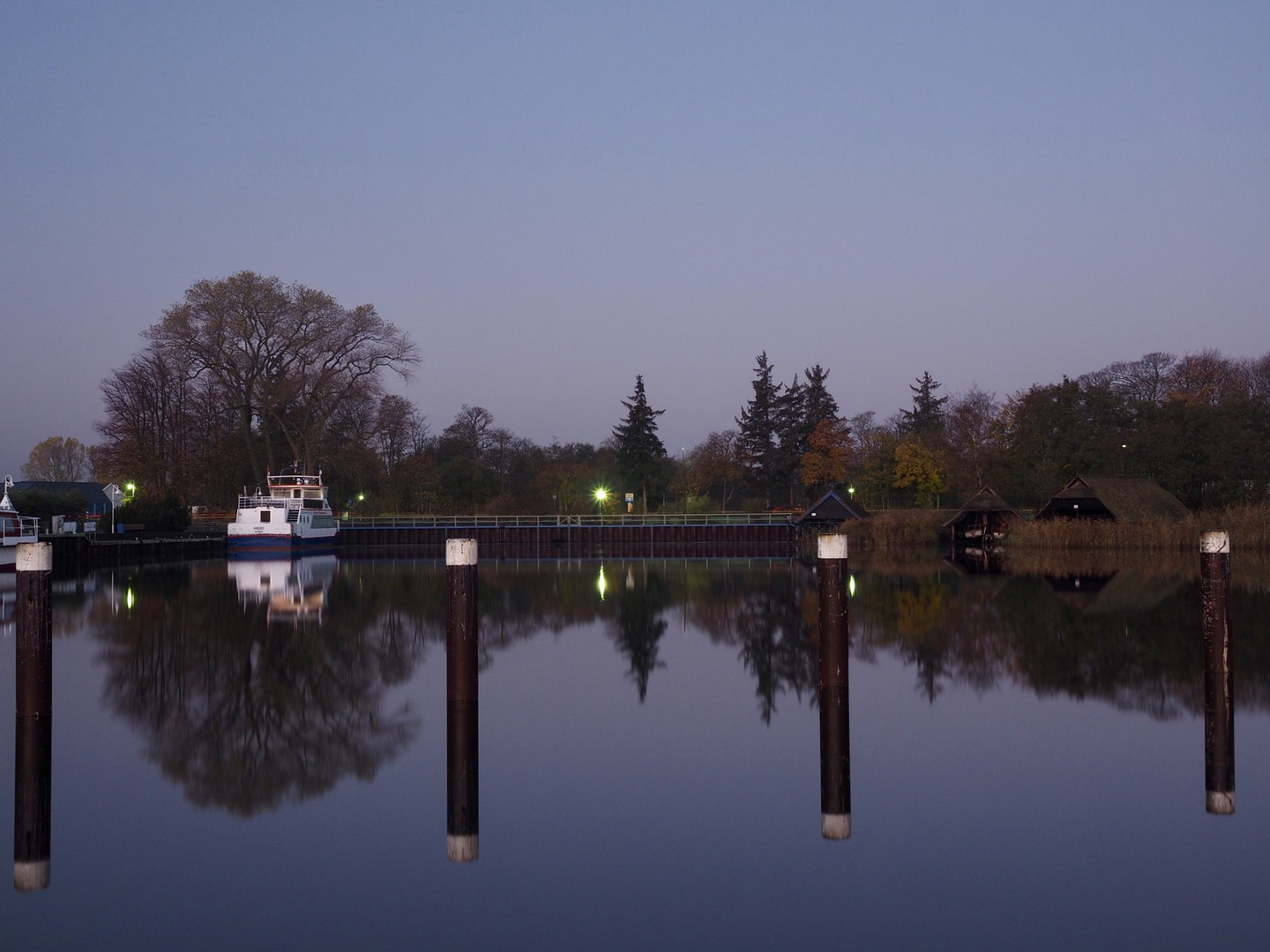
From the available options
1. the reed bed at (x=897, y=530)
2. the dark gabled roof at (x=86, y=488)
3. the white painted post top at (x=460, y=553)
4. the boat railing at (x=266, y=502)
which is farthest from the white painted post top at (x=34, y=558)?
the dark gabled roof at (x=86, y=488)

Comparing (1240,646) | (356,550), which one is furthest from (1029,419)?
(1240,646)

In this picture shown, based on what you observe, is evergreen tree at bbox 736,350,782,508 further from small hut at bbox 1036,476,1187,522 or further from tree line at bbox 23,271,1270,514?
small hut at bbox 1036,476,1187,522

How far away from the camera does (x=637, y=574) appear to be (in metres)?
42.6

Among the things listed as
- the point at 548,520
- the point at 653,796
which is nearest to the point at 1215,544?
the point at 653,796

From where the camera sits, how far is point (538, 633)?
23.3 metres

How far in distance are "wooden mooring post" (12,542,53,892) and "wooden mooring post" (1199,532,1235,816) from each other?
8807 millimetres

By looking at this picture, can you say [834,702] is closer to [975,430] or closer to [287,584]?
[287,584]

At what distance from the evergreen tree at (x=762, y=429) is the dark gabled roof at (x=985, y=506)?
30839mm

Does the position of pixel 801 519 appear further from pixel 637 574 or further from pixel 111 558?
pixel 111 558

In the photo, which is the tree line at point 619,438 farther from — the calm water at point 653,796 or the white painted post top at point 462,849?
the white painted post top at point 462,849

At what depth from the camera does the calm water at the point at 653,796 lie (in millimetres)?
7340

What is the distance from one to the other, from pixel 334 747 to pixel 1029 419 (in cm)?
5931

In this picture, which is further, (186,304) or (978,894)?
(186,304)

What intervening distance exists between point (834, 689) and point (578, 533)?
193 ft
